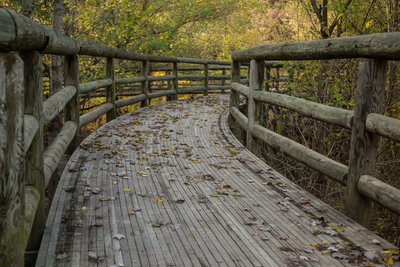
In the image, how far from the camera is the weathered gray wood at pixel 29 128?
7.21 ft

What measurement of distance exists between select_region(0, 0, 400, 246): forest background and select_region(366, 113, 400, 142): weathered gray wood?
5.61ft

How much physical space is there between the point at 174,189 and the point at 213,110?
21.3ft

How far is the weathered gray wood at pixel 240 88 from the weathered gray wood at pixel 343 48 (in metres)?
1.24

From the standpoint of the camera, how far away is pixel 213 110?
406 inches

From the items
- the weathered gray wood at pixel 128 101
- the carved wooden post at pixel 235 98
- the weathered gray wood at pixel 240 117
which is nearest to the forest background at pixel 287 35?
the weathered gray wood at pixel 240 117

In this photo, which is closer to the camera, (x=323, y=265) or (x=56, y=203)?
(x=323, y=265)

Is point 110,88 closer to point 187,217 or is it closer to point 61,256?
point 187,217

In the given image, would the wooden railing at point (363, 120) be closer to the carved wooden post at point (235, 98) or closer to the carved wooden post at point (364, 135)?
the carved wooden post at point (364, 135)

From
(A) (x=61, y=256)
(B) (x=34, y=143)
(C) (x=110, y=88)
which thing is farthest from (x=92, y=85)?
(A) (x=61, y=256)

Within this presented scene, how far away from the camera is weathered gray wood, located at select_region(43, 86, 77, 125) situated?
11.0 feet

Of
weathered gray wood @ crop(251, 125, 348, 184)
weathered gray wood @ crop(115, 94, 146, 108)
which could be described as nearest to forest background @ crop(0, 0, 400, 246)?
weathered gray wood @ crop(251, 125, 348, 184)

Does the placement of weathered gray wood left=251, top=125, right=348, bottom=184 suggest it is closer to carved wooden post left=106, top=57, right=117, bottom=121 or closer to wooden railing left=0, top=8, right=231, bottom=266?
wooden railing left=0, top=8, right=231, bottom=266

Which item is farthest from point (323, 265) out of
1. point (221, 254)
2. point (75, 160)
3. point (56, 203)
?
point (75, 160)

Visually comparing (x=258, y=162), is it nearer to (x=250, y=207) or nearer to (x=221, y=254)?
(x=250, y=207)
